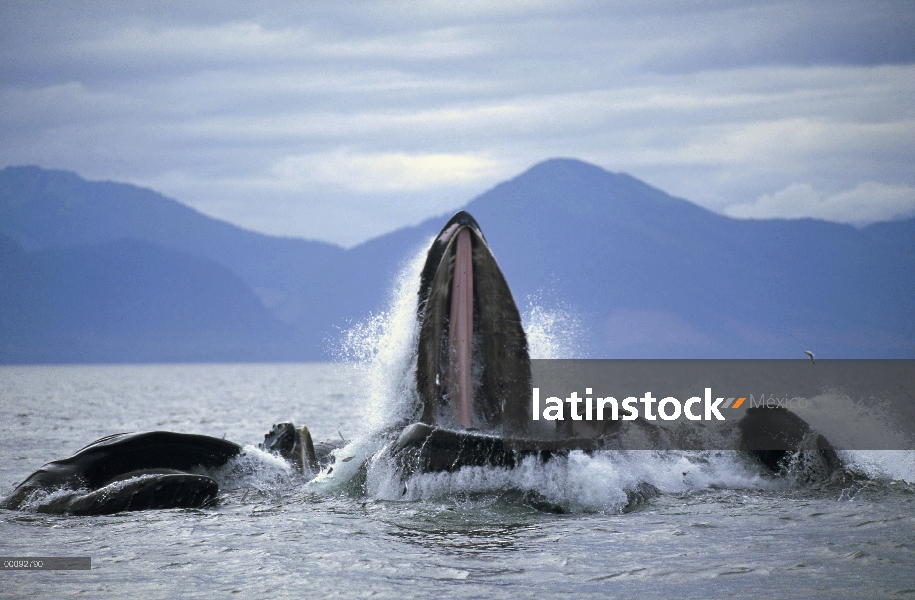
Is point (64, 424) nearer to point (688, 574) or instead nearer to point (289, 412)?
point (289, 412)

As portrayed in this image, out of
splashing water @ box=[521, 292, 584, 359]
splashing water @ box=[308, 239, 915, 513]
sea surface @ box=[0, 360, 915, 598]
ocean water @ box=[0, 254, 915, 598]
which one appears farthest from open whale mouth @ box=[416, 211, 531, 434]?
splashing water @ box=[521, 292, 584, 359]

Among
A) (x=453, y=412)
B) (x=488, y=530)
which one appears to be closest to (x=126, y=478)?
(x=453, y=412)

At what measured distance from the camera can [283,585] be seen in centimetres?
680

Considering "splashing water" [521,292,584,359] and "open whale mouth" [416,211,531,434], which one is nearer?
"open whale mouth" [416,211,531,434]

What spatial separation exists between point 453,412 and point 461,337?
2.71 feet

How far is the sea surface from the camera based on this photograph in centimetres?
671

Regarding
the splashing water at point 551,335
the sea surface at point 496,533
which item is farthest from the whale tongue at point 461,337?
the splashing water at point 551,335

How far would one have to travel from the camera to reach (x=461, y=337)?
1002 centimetres

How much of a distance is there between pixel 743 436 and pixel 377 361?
460 centimetres

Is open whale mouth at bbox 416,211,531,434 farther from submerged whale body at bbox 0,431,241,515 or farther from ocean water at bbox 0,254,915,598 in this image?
submerged whale body at bbox 0,431,241,515

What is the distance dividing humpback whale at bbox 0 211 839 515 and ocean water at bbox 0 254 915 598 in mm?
246

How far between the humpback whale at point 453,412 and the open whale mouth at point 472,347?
1 centimetres

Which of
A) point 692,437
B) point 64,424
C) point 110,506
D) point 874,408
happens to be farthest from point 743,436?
point 64,424

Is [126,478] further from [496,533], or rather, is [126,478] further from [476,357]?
[496,533]
